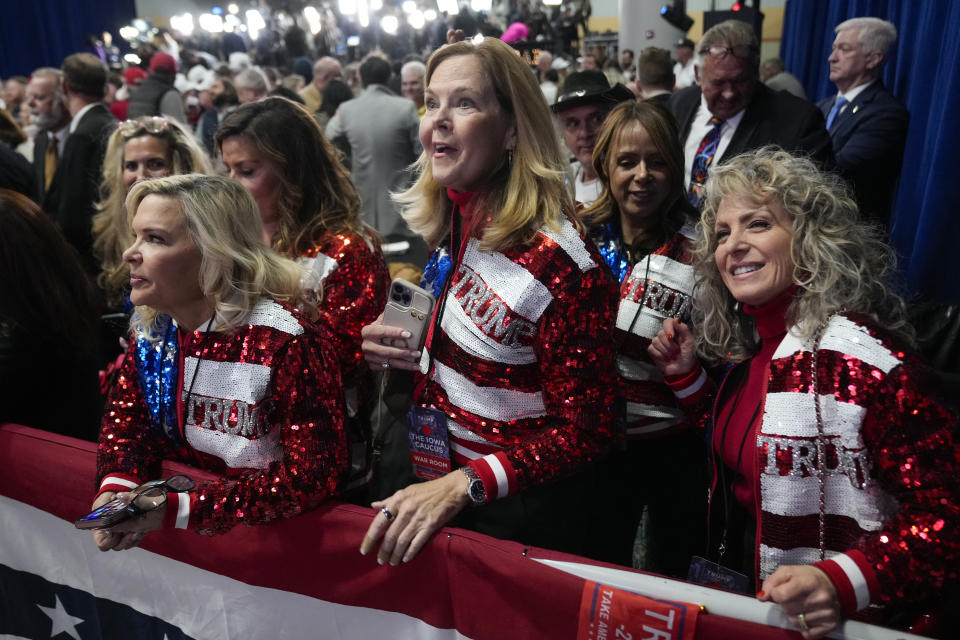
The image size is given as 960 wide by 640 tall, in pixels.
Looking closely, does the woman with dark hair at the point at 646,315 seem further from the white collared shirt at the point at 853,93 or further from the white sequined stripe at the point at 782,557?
the white collared shirt at the point at 853,93

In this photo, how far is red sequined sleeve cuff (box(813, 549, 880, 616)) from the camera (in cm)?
112

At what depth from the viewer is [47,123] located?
4.88 m

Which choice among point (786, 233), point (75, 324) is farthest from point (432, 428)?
point (75, 324)

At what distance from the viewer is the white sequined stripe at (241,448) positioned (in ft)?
5.00

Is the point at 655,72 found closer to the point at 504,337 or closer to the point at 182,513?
the point at 504,337

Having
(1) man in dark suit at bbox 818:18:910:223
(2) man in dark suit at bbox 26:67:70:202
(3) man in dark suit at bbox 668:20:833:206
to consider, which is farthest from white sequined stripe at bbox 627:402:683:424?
(2) man in dark suit at bbox 26:67:70:202

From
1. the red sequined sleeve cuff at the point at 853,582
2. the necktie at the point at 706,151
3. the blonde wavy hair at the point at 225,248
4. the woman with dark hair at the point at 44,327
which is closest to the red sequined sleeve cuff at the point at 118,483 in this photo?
the blonde wavy hair at the point at 225,248

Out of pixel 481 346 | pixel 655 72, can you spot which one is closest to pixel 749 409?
pixel 481 346

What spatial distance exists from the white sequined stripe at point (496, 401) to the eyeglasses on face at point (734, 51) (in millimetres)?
2514

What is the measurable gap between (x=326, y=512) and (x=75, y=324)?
51.6 inches

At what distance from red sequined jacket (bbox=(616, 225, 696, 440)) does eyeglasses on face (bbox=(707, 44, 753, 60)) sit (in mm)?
1758

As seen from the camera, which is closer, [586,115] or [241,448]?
[241,448]

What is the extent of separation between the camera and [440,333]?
1519 millimetres

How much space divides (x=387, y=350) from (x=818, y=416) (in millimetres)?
848
